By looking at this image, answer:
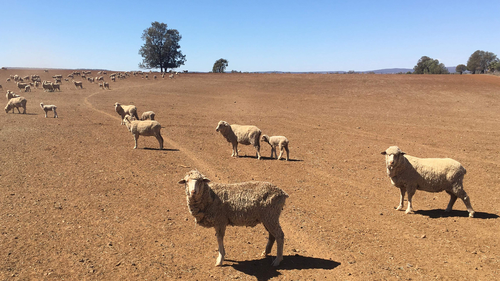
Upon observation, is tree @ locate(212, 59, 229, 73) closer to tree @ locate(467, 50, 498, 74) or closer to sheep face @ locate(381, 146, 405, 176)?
tree @ locate(467, 50, 498, 74)

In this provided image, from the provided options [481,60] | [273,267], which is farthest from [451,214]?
[481,60]

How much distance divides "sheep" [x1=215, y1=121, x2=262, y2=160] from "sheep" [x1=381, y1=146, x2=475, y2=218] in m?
7.58

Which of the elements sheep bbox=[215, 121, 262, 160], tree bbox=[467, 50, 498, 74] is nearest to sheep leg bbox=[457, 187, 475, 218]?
sheep bbox=[215, 121, 262, 160]

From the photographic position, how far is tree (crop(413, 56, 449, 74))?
83700mm

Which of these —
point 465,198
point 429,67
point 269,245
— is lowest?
point 269,245

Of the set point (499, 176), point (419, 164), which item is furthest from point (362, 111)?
point (419, 164)

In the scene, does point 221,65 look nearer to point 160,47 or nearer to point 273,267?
point 160,47

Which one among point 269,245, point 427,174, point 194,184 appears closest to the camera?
point 194,184

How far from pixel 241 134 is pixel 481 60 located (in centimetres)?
10102

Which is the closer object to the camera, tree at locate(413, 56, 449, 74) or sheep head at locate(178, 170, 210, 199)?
sheep head at locate(178, 170, 210, 199)

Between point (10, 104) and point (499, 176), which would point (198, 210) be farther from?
point (10, 104)

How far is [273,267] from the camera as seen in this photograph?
282 inches

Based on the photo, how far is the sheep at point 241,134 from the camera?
54.8 ft

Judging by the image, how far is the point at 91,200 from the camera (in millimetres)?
10555
